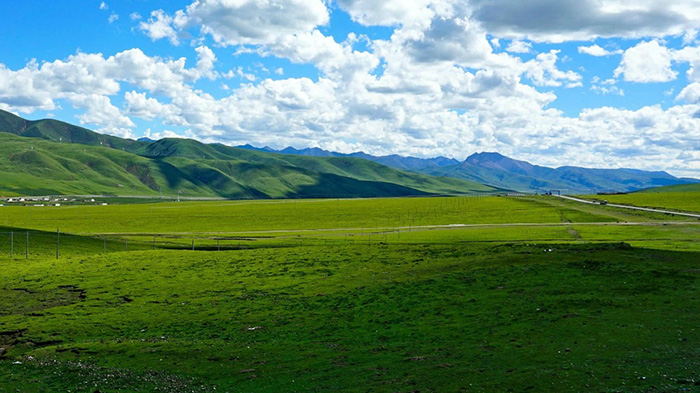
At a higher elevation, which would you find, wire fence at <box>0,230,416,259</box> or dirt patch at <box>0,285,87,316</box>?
wire fence at <box>0,230,416,259</box>

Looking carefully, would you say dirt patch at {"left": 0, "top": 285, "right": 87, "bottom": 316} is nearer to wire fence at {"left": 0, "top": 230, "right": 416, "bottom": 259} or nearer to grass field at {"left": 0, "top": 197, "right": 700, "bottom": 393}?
grass field at {"left": 0, "top": 197, "right": 700, "bottom": 393}

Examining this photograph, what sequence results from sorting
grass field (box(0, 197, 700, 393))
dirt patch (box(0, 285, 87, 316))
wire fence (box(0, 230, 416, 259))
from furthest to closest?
1. wire fence (box(0, 230, 416, 259))
2. dirt patch (box(0, 285, 87, 316))
3. grass field (box(0, 197, 700, 393))

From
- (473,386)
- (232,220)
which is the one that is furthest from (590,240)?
(232,220)

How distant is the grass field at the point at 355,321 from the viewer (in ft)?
80.0

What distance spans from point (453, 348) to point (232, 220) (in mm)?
146901

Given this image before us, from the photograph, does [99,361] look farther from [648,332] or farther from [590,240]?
[590,240]

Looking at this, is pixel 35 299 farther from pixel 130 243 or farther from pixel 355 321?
pixel 130 243

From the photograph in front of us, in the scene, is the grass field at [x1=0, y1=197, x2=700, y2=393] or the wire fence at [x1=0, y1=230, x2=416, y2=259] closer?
the grass field at [x1=0, y1=197, x2=700, y2=393]

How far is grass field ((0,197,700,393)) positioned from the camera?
2439cm

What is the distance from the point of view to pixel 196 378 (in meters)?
26.7

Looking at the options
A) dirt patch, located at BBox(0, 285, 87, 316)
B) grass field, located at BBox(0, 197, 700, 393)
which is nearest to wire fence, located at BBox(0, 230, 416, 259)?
grass field, located at BBox(0, 197, 700, 393)

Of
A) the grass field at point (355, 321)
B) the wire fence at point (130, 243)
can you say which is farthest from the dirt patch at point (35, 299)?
the wire fence at point (130, 243)

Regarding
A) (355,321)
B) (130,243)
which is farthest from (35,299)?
(130,243)

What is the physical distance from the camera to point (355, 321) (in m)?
37.3
